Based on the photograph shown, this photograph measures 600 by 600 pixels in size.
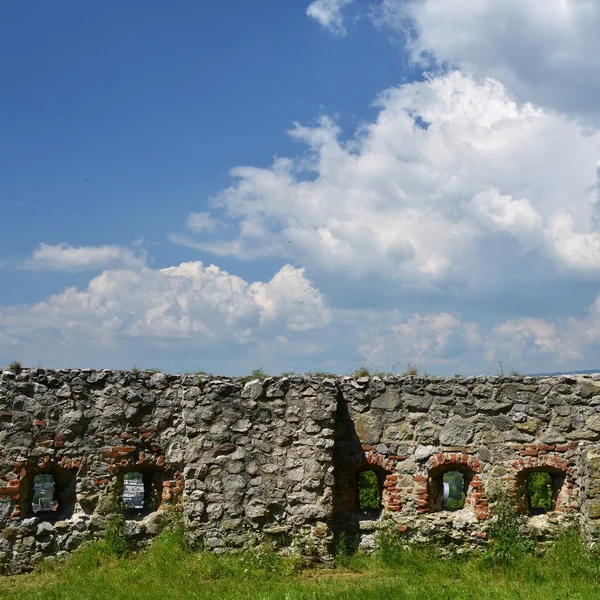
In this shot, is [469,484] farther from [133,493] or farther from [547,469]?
[133,493]

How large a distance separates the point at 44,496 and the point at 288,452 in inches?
200

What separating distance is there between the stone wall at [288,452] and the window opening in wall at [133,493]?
26 cm

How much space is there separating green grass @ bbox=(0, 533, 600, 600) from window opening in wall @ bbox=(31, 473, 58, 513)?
1.17m

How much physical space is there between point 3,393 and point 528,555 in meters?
8.95

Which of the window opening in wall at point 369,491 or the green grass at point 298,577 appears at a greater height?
the green grass at point 298,577

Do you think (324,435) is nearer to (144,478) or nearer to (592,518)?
(144,478)

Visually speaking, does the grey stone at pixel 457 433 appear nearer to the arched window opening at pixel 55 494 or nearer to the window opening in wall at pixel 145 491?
the window opening in wall at pixel 145 491

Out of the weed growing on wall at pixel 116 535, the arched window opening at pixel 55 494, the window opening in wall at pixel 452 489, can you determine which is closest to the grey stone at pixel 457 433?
the window opening in wall at pixel 452 489

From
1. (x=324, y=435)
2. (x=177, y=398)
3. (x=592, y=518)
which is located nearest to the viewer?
(x=592, y=518)

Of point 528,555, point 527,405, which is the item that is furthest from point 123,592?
point 527,405

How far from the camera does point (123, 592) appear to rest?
9.23 m

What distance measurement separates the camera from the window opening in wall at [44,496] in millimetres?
11375

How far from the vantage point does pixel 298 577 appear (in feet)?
32.7

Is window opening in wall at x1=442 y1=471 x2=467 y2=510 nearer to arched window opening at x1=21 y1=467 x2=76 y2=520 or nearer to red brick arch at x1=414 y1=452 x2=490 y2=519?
red brick arch at x1=414 y1=452 x2=490 y2=519
